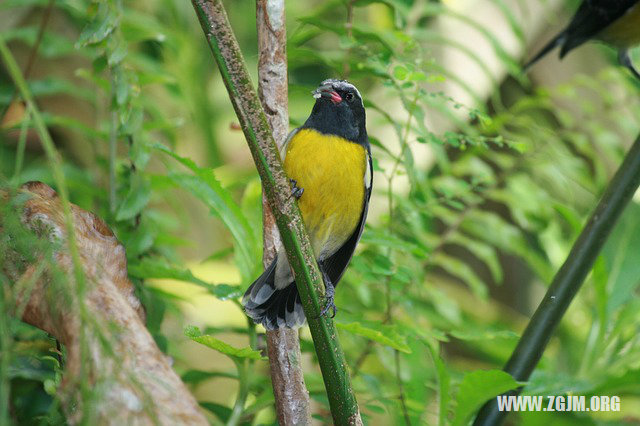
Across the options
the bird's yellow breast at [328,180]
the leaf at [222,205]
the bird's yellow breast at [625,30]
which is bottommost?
the leaf at [222,205]

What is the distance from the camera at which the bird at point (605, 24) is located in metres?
2.12

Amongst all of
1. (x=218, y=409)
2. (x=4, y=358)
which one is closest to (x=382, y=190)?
(x=218, y=409)

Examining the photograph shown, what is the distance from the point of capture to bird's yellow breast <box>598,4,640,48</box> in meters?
2.13

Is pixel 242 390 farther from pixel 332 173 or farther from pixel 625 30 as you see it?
pixel 625 30

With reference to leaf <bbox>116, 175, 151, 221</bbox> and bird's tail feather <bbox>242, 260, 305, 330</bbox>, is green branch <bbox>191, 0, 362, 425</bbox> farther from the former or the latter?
leaf <bbox>116, 175, 151, 221</bbox>

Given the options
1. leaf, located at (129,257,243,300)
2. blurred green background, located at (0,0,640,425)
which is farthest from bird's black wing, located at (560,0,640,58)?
leaf, located at (129,257,243,300)

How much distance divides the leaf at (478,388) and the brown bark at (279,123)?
0.31 metres

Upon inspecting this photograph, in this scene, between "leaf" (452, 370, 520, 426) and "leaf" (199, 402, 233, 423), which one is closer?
"leaf" (452, 370, 520, 426)

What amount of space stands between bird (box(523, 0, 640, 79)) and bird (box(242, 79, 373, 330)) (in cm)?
78

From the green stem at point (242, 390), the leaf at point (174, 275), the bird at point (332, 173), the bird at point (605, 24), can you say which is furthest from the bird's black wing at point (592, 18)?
the green stem at point (242, 390)

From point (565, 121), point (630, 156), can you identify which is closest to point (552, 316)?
point (630, 156)

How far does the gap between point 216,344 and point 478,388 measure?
1.65 feet

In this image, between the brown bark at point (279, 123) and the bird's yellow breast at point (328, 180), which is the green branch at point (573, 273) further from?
the bird's yellow breast at point (328, 180)

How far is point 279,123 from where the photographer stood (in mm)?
1367
